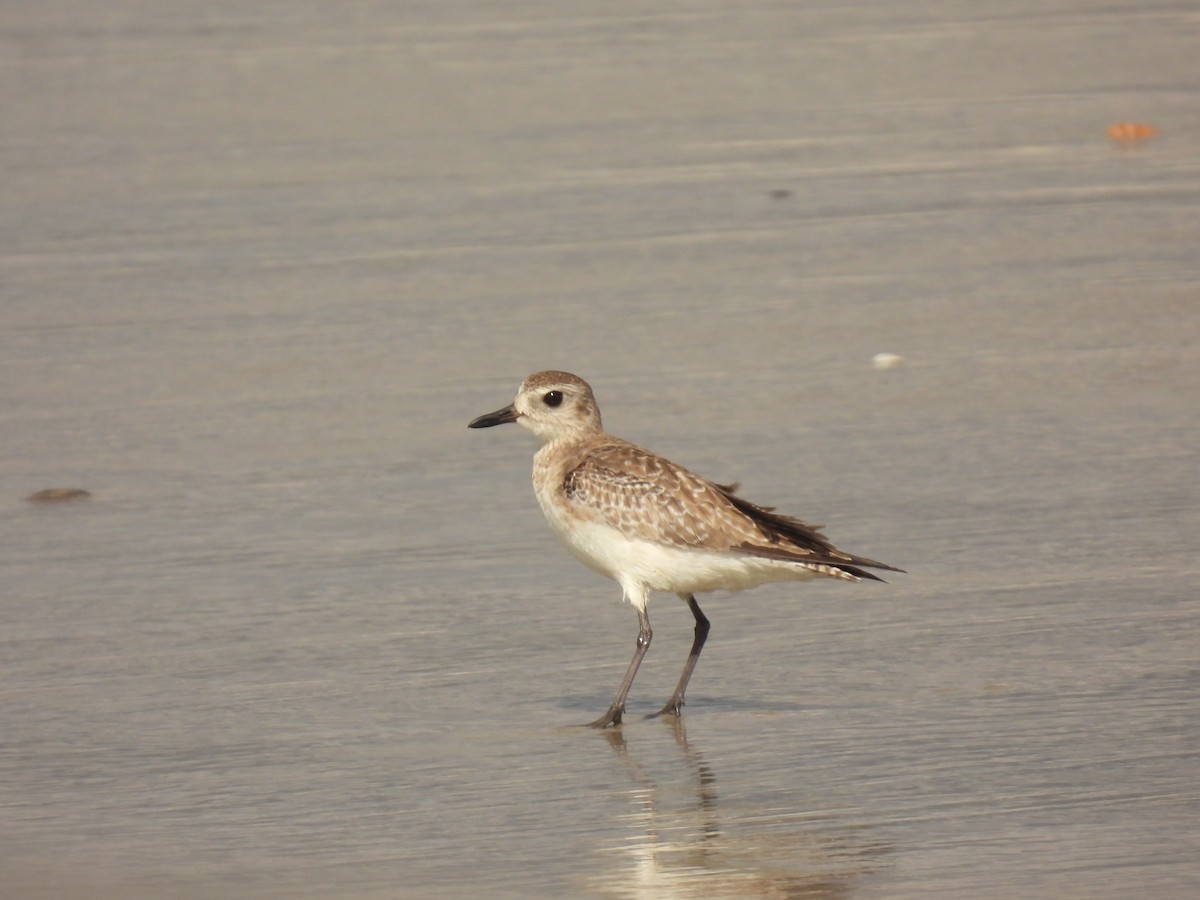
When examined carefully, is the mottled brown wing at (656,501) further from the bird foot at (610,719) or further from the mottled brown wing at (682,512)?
the bird foot at (610,719)

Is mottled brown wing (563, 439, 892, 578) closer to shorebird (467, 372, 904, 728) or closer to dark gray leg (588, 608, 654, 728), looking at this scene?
shorebird (467, 372, 904, 728)

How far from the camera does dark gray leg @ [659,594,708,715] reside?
698 centimetres

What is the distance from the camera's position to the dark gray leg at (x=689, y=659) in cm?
698

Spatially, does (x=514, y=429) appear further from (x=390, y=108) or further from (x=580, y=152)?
(x=390, y=108)

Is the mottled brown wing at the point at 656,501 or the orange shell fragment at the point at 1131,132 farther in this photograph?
the orange shell fragment at the point at 1131,132

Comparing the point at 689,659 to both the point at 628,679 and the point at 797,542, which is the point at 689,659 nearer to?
the point at 628,679

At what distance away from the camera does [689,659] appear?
7.08 meters

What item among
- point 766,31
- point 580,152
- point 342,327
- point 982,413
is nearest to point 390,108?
point 580,152

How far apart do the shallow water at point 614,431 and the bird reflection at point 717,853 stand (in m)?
0.02

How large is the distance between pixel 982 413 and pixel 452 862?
4.75 m

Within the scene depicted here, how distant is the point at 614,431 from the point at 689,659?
112 inches

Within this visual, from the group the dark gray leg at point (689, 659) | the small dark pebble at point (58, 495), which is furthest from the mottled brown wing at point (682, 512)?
the small dark pebble at point (58, 495)

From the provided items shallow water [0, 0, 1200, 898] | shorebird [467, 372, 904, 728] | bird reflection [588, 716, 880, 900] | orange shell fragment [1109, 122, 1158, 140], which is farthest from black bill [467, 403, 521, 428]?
orange shell fragment [1109, 122, 1158, 140]

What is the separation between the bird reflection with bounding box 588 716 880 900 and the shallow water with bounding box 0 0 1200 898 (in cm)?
2
